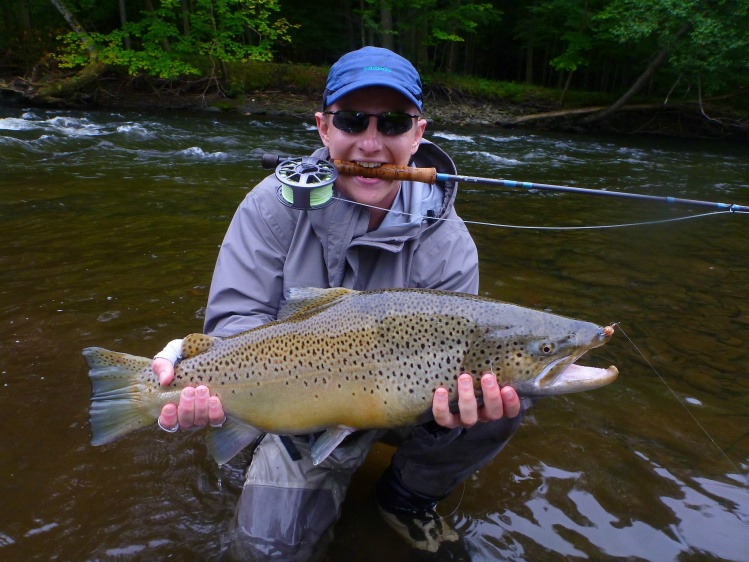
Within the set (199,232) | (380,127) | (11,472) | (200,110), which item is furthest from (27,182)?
(200,110)

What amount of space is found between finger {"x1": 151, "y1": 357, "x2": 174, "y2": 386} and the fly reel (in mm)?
823

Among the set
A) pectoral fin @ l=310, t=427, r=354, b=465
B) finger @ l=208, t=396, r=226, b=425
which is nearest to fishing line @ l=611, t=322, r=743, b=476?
pectoral fin @ l=310, t=427, r=354, b=465

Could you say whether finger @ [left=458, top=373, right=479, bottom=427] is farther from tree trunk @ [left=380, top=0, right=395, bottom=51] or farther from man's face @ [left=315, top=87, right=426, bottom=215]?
tree trunk @ [left=380, top=0, right=395, bottom=51]

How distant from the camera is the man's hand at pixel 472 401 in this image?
211cm

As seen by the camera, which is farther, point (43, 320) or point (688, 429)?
point (43, 320)

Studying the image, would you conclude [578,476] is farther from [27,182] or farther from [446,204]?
[27,182]

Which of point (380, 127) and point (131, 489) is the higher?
point (380, 127)

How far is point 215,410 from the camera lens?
225cm

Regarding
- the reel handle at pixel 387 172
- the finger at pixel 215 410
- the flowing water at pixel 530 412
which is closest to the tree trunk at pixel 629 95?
the flowing water at pixel 530 412

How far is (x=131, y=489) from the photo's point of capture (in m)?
2.92

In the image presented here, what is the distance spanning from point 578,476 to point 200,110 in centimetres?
1867

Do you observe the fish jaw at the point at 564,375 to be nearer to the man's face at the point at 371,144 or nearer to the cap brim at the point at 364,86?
the man's face at the point at 371,144

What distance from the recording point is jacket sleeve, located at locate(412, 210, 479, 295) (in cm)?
276

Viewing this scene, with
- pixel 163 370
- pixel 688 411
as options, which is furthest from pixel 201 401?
pixel 688 411
